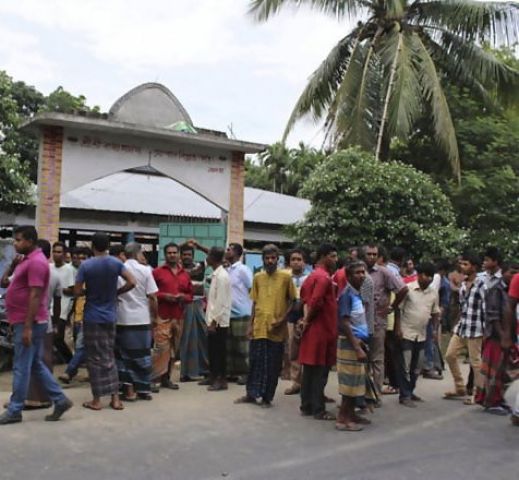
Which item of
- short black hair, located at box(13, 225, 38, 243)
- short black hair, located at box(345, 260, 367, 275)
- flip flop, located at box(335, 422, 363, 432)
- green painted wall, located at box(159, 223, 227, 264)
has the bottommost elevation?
flip flop, located at box(335, 422, 363, 432)

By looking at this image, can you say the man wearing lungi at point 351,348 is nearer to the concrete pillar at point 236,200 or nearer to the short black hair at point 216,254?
the short black hair at point 216,254

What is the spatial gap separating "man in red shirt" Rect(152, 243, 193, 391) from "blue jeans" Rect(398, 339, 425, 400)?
2.43 m

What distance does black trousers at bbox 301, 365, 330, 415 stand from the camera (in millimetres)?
6316

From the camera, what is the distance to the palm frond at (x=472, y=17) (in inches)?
613

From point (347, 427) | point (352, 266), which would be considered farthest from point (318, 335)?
point (347, 427)

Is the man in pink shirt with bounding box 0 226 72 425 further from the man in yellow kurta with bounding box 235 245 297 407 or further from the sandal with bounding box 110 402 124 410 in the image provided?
the man in yellow kurta with bounding box 235 245 297 407

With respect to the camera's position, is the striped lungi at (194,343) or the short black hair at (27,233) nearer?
the short black hair at (27,233)

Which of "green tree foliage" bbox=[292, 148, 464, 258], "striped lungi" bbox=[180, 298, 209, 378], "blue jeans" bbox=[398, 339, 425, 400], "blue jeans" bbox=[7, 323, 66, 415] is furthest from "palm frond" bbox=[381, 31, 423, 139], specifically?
"blue jeans" bbox=[7, 323, 66, 415]

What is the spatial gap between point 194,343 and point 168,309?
2.80ft

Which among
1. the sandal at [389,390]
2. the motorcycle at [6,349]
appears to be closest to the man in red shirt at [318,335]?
the sandal at [389,390]

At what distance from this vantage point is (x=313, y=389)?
6379 millimetres

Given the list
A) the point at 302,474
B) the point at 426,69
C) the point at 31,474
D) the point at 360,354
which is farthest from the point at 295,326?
the point at 426,69

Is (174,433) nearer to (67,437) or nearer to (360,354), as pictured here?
(67,437)

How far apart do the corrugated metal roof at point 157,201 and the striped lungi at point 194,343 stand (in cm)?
816
